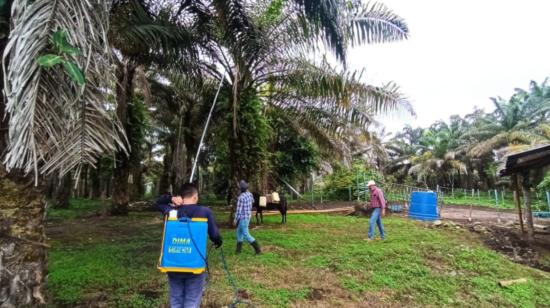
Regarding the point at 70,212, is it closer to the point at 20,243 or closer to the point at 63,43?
the point at 20,243

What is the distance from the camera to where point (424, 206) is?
13672 millimetres

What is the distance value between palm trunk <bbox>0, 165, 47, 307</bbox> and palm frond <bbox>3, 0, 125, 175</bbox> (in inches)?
33.8

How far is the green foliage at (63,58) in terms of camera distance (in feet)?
7.66

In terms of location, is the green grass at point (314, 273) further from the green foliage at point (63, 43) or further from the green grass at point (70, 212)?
the green grass at point (70, 212)

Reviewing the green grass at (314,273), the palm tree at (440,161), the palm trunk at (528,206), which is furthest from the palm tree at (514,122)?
the green grass at (314,273)

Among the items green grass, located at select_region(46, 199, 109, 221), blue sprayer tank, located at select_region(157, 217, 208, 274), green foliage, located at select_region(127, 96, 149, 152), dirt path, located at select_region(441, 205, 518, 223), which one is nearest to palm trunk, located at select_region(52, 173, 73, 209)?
green grass, located at select_region(46, 199, 109, 221)

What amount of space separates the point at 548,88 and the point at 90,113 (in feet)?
113

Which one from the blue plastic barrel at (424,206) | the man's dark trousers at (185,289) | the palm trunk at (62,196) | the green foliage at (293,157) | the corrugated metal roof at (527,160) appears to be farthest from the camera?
the green foliage at (293,157)

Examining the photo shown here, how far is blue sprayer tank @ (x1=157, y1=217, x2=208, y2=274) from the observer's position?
3230mm

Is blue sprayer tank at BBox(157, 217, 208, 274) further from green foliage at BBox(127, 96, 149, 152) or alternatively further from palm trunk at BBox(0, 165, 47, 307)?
green foliage at BBox(127, 96, 149, 152)

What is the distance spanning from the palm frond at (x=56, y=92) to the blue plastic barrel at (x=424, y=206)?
12.9 meters

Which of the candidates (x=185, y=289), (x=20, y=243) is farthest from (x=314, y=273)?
(x=20, y=243)

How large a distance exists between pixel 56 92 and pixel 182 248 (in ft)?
5.30

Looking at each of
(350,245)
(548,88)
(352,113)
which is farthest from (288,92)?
(548,88)
